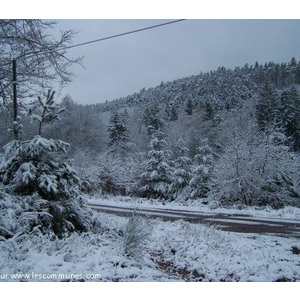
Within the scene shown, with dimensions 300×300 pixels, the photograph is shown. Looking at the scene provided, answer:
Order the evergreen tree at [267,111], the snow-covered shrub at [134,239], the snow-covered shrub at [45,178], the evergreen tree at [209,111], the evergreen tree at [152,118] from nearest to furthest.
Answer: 1. the snow-covered shrub at [134,239]
2. the snow-covered shrub at [45,178]
3. the evergreen tree at [267,111]
4. the evergreen tree at [152,118]
5. the evergreen tree at [209,111]

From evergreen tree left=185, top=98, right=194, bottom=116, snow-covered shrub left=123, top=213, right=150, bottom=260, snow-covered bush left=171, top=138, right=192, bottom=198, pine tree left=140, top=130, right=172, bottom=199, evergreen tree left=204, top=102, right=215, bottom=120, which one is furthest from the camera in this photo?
evergreen tree left=185, top=98, right=194, bottom=116

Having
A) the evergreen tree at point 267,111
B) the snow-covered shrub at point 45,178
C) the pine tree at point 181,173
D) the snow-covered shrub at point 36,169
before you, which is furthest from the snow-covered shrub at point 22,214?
the pine tree at point 181,173

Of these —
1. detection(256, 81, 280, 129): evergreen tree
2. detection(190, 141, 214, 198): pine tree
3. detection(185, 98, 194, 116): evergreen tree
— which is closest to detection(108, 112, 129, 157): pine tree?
detection(190, 141, 214, 198): pine tree

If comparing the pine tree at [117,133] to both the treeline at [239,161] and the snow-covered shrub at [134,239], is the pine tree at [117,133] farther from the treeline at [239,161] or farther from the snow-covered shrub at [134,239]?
the snow-covered shrub at [134,239]

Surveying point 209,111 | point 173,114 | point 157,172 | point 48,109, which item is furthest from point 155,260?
point 173,114

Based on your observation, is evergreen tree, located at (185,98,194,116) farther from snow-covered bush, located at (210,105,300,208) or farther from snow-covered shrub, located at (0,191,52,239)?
snow-covered shrub, located at (0,191,52,239)

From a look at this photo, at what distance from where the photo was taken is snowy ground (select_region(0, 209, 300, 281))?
415cm

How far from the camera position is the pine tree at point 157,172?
19250 mm

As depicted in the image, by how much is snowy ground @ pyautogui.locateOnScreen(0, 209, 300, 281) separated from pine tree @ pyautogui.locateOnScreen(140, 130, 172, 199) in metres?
12.6

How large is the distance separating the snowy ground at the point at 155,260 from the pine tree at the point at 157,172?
12573 mm

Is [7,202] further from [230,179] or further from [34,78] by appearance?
[230,179]

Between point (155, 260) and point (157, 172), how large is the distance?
14.0 meters

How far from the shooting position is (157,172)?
1945cm

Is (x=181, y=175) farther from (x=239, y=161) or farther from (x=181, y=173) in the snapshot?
(x=239, y=161)
